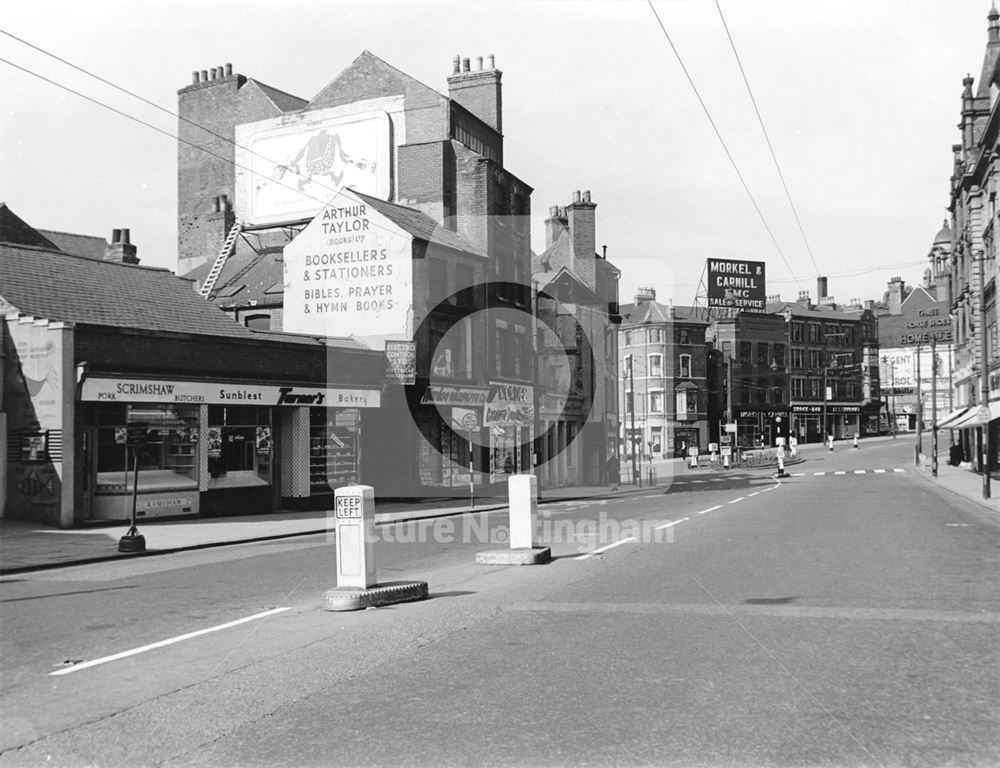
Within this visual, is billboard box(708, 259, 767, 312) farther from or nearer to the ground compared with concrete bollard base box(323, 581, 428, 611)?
farther from the ground

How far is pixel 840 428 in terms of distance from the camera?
106 metres

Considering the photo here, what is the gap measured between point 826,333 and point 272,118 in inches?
3031

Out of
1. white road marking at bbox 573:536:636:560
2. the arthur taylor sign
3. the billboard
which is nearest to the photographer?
white road marking at bbox 573:536:636:560

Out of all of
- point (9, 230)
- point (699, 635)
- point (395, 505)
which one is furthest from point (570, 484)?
point (699, 635)

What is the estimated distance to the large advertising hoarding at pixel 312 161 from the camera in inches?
1526

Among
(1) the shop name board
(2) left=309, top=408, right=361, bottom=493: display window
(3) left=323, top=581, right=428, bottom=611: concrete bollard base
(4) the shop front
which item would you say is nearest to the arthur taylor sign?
(4) the shop front

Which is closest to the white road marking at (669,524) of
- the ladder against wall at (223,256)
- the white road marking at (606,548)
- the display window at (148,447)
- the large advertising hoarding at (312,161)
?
→ the white road marking at (606,548)

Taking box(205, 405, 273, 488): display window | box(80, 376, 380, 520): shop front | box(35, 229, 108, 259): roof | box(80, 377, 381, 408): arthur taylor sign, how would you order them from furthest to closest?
box(35, 229, 108, 259): roof < box(205, 405, 273, 488): display window < box(80, 376, 380, 520): shop front < box(80, 377, 381, 408): arthur taylor sign

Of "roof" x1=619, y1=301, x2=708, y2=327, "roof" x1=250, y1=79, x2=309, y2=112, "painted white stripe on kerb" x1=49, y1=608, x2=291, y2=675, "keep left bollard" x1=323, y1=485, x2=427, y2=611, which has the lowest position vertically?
"painted white stripe on kerb" x1=49, y1=608, x2=291, y2=675

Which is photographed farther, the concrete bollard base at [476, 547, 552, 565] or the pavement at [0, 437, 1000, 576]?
the pavement at [0, 437, 1000, 576]

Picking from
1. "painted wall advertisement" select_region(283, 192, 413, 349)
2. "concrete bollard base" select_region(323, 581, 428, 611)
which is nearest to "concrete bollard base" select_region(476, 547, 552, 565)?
"concrete bollard base" select_region(323, 581, 428, 611)

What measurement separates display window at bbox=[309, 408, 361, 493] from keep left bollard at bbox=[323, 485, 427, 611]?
18964 mm

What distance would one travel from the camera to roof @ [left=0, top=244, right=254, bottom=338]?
23.7 m

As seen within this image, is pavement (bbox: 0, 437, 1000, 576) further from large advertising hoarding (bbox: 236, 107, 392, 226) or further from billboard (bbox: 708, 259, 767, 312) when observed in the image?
billboard (bbox: 708, 259, 767, 312)
